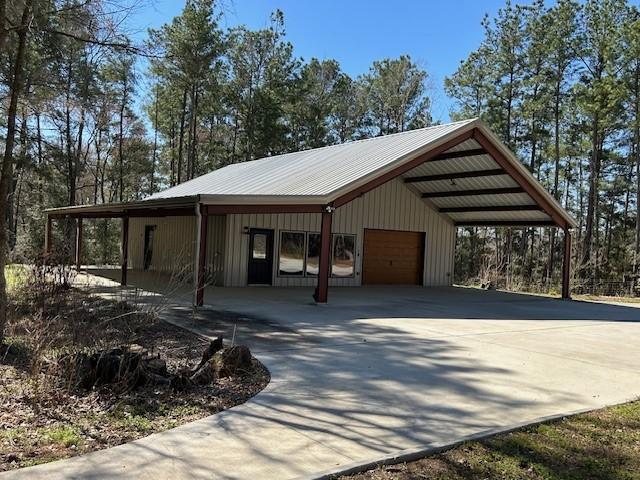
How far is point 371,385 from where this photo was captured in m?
5.93

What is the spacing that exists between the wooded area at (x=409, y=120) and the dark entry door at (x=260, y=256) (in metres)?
9.80

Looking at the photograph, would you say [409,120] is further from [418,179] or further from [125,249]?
[125,249]

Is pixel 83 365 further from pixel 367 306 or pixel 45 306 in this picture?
pixel 367 306

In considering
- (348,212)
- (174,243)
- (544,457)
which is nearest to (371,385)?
(544,457)

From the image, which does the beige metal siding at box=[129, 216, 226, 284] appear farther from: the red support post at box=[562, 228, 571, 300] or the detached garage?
the red support post at box=[562, 228, 571, 300]

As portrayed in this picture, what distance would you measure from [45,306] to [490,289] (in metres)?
17.6

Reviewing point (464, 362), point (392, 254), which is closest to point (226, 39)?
point (392, 254)

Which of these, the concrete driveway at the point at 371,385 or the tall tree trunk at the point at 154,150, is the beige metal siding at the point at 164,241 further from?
the tall tree trunk at the point at 154,150

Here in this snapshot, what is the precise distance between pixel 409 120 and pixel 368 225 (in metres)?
20.0

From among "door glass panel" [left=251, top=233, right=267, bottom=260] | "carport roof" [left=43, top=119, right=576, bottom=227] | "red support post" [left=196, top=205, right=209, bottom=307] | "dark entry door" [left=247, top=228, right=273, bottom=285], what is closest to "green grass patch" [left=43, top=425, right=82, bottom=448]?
"red support post" [left=196, top=205, right=209, bottom=307]

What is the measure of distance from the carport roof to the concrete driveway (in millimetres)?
2728

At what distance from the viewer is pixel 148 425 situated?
439 centimetres

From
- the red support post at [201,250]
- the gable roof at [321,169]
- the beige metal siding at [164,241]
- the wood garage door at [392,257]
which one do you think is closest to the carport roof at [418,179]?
the gable roof at [321,169]

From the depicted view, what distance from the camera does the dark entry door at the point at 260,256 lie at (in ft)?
56.8
